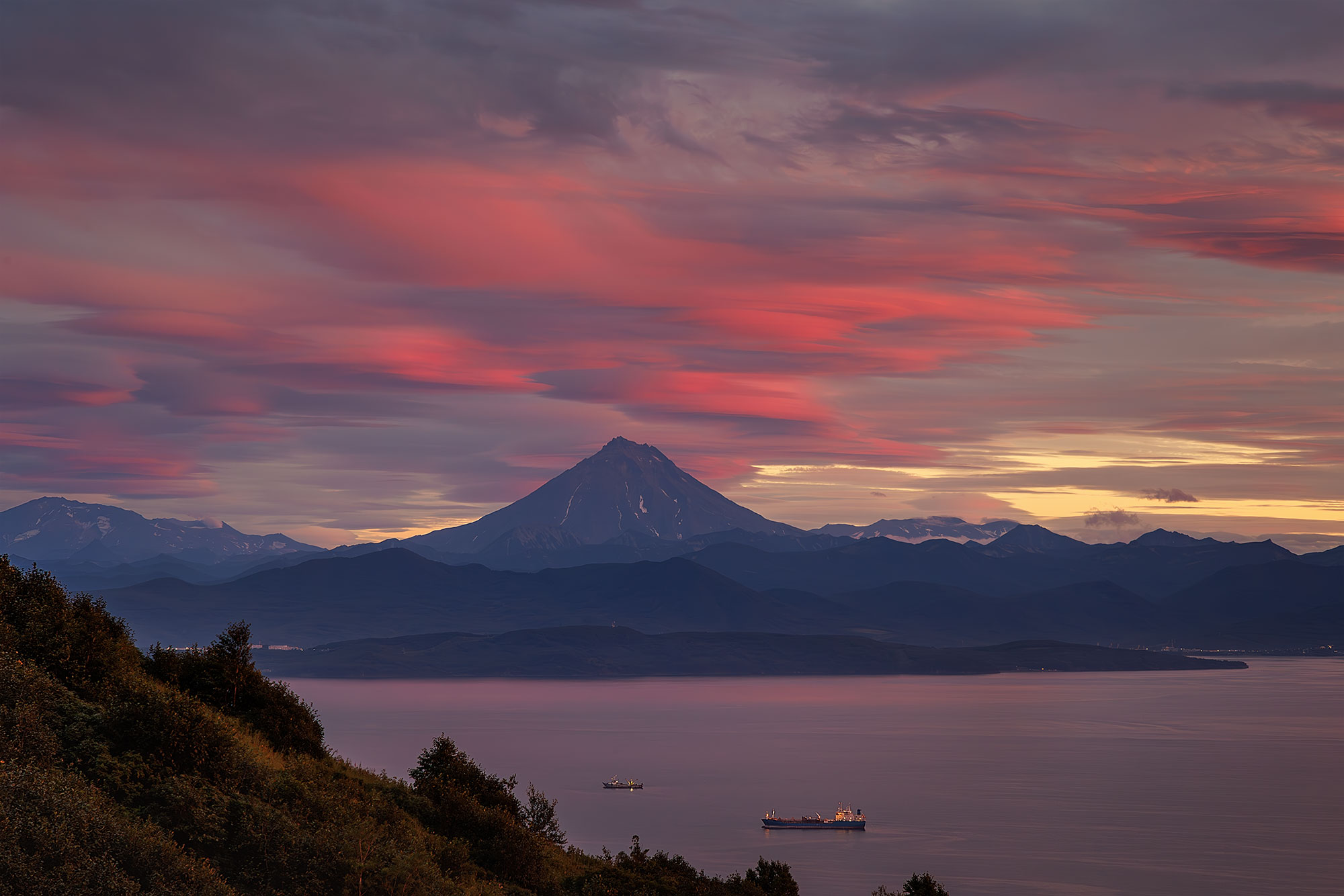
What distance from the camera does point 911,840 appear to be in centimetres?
16400

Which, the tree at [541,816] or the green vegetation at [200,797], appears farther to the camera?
the tree at [541,816]

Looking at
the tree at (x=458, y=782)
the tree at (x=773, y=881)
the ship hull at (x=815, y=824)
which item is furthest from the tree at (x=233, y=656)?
the ship hull at (x=815, y=824)

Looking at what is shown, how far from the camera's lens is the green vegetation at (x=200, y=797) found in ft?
105

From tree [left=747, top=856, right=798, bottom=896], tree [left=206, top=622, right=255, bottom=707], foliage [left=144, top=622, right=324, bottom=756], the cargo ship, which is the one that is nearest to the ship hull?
the cargo ship

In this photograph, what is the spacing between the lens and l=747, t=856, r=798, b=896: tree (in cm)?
6950

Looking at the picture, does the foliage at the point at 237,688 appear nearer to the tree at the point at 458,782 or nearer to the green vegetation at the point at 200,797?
the green vegetation at the point at 200,797

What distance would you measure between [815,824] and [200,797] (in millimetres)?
148145

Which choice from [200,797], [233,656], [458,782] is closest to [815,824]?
[458,782]

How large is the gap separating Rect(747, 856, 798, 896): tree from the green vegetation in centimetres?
944

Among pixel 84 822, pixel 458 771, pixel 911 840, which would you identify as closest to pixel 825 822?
pixel 911 840

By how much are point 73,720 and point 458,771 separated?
22356 mm

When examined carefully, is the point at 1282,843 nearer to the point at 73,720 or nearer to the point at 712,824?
the point at 712,824

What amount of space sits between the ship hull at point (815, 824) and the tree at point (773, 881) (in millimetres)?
100209

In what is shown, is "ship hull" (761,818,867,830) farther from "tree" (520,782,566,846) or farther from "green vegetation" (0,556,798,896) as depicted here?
"green vegetation" (0,556,798,896)
